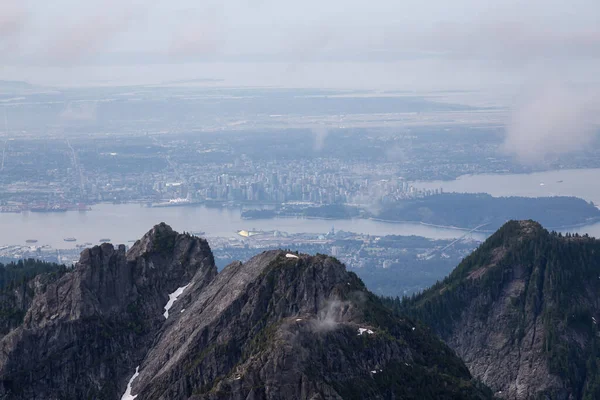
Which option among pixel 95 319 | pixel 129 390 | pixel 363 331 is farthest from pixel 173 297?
pixel 363 331

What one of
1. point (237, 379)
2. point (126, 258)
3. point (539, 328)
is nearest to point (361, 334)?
point (237, 379)

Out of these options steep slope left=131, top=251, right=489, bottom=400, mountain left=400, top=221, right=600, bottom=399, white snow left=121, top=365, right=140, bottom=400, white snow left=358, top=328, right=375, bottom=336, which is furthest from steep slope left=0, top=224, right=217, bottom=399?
mountain left=400, top=221, right=600, bottom=399

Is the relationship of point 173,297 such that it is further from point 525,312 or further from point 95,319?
point 525,312

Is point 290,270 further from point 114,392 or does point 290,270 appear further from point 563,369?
point 563,369

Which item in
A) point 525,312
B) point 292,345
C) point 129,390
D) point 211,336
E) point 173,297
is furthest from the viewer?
point 525,312

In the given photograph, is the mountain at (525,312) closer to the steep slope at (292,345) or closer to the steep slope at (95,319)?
the steep slope at (292,345)
